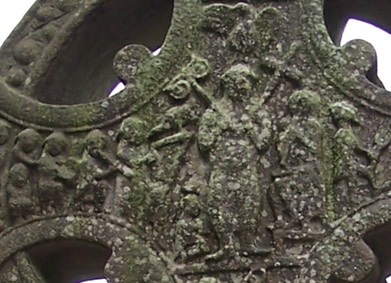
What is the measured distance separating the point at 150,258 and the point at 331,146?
773 mm

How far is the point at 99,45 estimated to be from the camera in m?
6.66

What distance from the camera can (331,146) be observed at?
20.1 feet

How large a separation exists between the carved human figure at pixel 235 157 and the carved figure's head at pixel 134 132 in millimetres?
229

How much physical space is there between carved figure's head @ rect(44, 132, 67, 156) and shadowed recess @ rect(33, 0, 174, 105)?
240 mm

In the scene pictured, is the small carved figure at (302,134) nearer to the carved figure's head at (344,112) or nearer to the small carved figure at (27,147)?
the carved figure's head at (344,112)

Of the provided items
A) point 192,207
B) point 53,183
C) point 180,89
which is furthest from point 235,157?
point 53,183

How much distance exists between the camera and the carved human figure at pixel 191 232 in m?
6.09

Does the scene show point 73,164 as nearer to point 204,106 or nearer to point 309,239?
point 204,106

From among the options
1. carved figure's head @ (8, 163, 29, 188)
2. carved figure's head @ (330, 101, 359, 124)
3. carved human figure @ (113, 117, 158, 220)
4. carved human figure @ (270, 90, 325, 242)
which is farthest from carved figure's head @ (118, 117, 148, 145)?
carved figure's head @ (330, 101, 359, 124)

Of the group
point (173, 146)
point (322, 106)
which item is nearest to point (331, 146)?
point (322, 106)

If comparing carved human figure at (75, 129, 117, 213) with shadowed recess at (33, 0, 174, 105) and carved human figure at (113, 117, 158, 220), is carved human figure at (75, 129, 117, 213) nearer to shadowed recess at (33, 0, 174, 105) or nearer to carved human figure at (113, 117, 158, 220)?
carved human figure at (113, 117, 158, 220)

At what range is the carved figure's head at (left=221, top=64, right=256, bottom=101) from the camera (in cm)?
627

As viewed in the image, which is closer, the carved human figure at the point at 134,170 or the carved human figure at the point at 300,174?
the carved human figure at the point at 300,174

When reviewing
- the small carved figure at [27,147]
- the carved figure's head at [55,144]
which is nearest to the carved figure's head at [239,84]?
the carved figure's head at [55,144]
